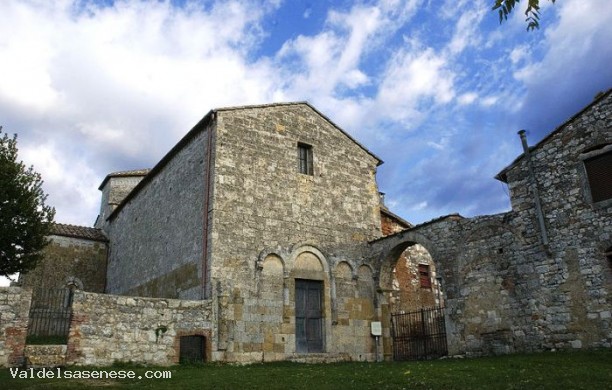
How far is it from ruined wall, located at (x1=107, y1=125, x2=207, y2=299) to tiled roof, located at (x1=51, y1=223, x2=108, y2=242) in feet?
7.33

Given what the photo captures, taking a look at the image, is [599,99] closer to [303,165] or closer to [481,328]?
[481,328]

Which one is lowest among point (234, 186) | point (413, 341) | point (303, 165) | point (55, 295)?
point (413, 341)

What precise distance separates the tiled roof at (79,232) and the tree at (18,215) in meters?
7.65

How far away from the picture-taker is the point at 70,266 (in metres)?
23.5

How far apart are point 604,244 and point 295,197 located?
943 centimetres

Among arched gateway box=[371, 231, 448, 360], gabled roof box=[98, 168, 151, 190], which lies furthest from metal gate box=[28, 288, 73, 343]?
gabled roof box=[98, 168, 151, 190]

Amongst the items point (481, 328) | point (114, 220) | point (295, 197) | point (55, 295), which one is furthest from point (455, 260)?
point (114, 220)

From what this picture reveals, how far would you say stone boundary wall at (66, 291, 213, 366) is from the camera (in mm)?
12320

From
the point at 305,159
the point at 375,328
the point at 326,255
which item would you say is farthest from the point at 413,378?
the point at 305,159

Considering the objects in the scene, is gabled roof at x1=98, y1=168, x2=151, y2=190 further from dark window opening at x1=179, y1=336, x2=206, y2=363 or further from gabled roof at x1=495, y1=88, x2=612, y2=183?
gabled roof at x1=495, y1=88, x2=612, y2=183

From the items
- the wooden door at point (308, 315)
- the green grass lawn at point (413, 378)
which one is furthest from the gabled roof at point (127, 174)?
the green grass lawn at point (413, 378)

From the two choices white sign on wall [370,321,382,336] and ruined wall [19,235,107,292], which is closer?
white sign on wall [370,321,382,336]

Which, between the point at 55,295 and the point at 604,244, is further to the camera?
the point at 55,295

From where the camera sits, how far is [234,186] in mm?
16094
